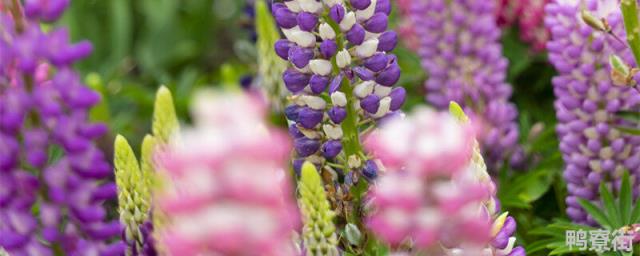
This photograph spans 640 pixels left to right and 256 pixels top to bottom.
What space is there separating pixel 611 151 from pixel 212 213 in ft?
3.15

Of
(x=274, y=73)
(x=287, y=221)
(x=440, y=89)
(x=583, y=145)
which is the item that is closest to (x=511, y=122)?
(x=440, y=89)

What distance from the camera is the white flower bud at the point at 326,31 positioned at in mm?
1130

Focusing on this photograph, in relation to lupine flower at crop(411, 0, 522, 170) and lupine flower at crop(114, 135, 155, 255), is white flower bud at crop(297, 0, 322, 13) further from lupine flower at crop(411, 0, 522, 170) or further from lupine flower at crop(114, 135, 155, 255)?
lupine flower at crop(411, 0, 522, 170)

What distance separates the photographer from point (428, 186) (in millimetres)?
720

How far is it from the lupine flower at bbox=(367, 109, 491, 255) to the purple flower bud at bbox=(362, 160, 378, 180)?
36cm

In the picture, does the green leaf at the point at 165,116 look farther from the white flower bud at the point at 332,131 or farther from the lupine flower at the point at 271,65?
the lupine flower at the point at 271,65

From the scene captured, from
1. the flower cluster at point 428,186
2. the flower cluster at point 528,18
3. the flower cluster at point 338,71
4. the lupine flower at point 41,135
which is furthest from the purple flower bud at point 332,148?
the flower cluster at point 528,18

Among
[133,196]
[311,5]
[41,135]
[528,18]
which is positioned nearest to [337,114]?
[311,5]

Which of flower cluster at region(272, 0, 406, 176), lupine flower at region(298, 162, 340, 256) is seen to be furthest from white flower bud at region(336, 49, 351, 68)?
lupine flower at region(298, 162, 340, 256)

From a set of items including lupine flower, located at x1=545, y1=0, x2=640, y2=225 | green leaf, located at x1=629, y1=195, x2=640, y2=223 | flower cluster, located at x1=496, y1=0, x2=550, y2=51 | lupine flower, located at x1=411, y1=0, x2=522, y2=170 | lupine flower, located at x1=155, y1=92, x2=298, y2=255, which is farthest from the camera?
flower cluster, located at x1=496, y1=0, x2=550, y2=51

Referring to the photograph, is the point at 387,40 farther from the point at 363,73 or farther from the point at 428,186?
the point at 428,186

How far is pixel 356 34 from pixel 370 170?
0.15m

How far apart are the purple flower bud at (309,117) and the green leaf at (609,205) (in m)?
0.42

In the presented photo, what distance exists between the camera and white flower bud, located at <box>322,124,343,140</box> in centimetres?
114
